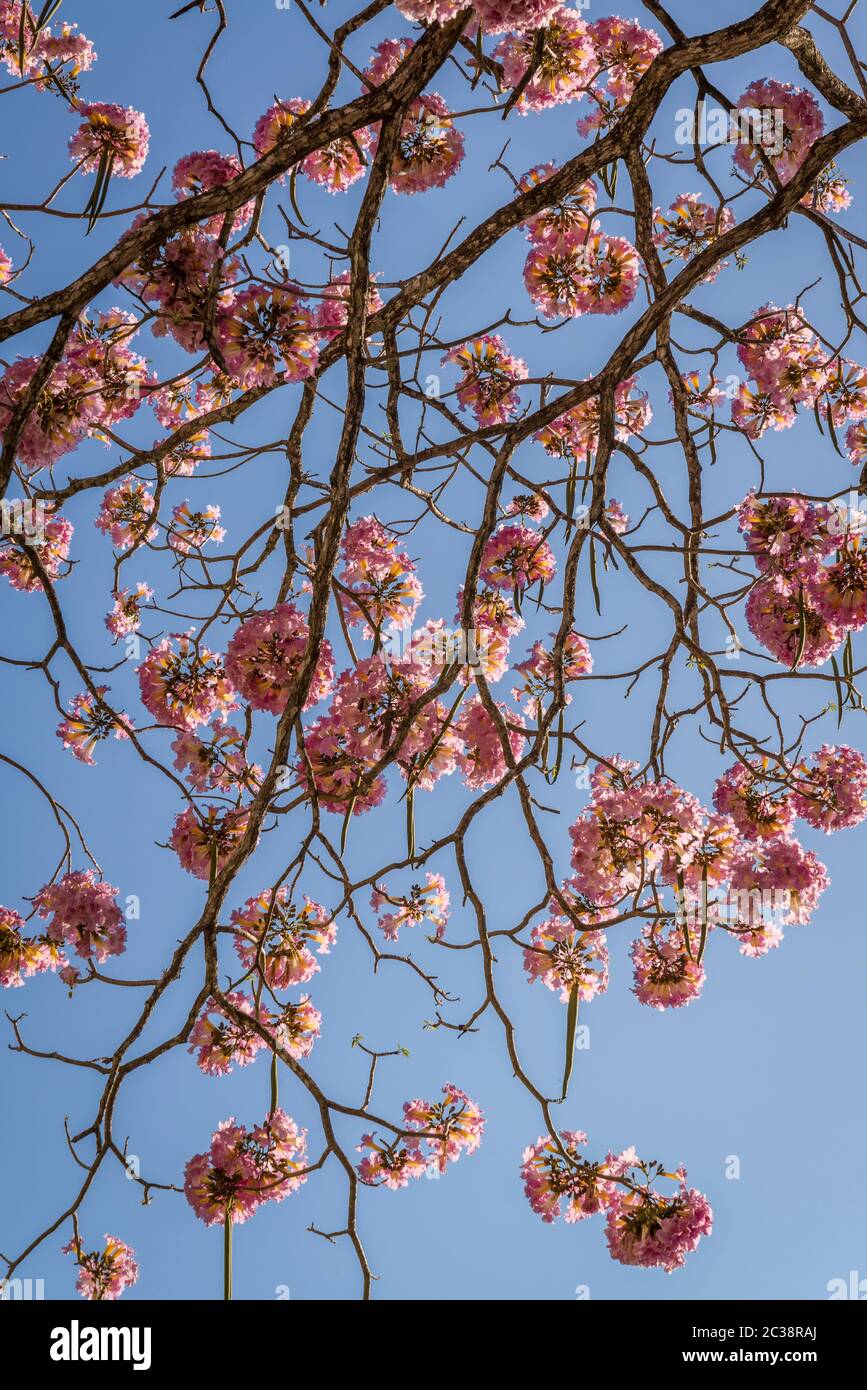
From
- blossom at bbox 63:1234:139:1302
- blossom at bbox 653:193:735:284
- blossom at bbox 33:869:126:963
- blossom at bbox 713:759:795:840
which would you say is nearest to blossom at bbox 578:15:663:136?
blossom at bbox 653:193:735:284

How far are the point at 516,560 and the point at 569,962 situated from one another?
1.25 metres

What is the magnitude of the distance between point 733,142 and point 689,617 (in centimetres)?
136

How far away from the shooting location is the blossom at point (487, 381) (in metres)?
3.37

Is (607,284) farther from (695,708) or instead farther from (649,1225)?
(649,1225)

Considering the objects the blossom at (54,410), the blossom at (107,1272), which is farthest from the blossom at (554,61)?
the blossom at (107,1272)

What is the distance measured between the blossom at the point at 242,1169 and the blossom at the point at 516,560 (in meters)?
1.71

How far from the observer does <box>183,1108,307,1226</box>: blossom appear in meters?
2.74

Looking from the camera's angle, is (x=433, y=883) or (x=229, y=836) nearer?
(x=229, y=836)

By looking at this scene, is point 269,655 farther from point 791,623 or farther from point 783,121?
point 783,121

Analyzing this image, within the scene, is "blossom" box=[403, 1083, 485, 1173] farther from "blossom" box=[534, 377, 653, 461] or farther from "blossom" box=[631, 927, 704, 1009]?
"blossom" box=[534, 377, 653, 461]

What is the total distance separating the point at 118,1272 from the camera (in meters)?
3.18

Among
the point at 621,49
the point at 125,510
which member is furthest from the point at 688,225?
the point at 125,510

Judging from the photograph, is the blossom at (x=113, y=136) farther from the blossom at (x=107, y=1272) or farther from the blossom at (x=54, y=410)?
the blossom at (x=107, y=1272)
